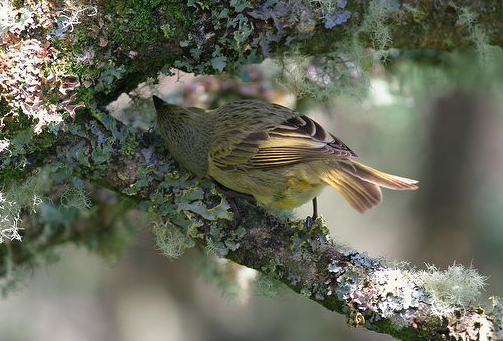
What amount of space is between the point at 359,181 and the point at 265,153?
53 centimetres

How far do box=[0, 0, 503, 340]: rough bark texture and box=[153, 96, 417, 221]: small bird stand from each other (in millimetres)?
125

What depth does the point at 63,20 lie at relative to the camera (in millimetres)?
2967

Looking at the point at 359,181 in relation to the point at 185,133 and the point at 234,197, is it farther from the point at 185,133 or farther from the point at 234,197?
the point at 185,133

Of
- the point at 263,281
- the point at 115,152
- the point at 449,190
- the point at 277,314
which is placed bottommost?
the point at 277,314

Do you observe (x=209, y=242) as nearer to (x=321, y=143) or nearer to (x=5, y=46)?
(x=321, y=143)

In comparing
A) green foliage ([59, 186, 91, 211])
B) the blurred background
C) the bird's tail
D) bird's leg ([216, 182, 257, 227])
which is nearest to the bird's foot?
the bird's tail

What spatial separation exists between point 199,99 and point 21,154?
168cm

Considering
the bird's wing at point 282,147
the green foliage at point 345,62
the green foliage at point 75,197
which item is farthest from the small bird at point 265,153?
the green foliage at point 75,197

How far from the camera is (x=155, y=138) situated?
3602 millimetres

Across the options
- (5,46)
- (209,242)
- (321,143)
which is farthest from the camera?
(321,143)

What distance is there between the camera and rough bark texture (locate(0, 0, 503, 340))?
290 centimetres

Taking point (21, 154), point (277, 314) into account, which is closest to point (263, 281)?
point (21, 154)

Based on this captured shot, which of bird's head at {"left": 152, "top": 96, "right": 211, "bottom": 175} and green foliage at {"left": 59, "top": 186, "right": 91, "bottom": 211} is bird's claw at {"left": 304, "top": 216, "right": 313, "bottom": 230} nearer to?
bird's head at {"left": 152, "top": 96, "right": 211, "bottom": 175}

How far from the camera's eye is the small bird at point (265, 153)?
11.1 ft
